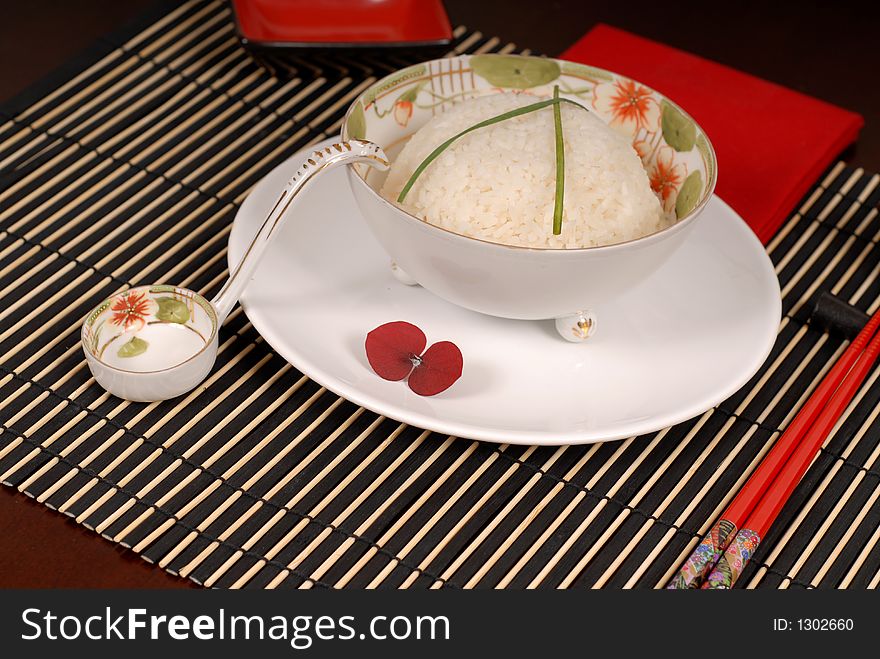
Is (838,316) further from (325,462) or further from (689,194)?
(325,462)

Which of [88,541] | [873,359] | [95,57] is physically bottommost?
[88,541]

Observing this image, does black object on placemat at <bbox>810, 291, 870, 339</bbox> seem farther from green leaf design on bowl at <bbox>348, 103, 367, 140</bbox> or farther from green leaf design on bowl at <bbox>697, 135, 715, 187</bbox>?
green leaf design on bowl at <bbox>348, 103, 367, 140</bbox>

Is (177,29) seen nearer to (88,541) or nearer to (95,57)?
(95,57)

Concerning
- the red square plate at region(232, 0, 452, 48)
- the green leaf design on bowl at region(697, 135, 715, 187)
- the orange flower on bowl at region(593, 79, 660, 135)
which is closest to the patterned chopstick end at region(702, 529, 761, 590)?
the green leaf design on bowl at region(697, 135, 715, 187)

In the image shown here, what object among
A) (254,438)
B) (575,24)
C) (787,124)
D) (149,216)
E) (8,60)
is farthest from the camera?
(575,24)

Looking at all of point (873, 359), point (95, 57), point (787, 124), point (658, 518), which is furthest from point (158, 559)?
point (787, 124)

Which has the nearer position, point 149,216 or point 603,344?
point 603,344

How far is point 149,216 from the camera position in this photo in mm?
1397

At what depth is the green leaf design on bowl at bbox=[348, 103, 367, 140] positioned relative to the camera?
1.19 meters

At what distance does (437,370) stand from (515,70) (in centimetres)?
39

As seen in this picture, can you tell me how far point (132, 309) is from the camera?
1177 millimetres

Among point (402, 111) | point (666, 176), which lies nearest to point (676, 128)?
point (666, 176)

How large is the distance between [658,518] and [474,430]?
0.20m

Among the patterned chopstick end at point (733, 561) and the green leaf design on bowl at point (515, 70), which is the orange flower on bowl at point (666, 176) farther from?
the patterned chopstick end at point (733, 561)
